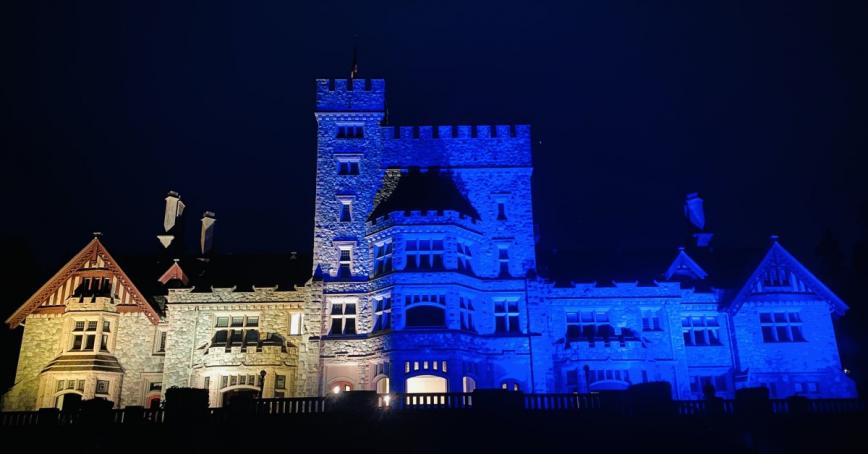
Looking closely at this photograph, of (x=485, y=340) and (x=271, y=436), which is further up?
(x=485, y=340)

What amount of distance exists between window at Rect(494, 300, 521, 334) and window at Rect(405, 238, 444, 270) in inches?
156

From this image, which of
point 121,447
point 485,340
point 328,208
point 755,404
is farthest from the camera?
point 328,208

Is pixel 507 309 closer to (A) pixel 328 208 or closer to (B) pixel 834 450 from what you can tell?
(A) pixel 328 208

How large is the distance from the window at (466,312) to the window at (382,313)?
3.43 metres

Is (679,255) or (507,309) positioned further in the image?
(679,255)

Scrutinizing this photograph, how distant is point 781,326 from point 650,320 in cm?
690

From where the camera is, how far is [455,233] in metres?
34.7

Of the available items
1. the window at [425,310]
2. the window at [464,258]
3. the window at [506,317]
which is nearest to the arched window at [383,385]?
the window at [425,310]

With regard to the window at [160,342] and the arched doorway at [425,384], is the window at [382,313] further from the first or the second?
the window at [160,342]

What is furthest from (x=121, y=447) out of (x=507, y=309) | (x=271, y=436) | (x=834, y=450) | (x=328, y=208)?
(x=834, y=450)

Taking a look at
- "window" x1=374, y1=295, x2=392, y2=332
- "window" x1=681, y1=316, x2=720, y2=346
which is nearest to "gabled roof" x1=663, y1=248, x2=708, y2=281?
"window" x1=681, y1=316, x2=720, y2=346

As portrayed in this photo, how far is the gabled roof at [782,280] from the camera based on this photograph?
36.8 metres

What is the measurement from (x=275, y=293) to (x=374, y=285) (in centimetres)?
591

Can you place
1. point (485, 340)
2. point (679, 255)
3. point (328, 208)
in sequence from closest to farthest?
point (485, 340) → point (328, 208) → point (679, 255)
